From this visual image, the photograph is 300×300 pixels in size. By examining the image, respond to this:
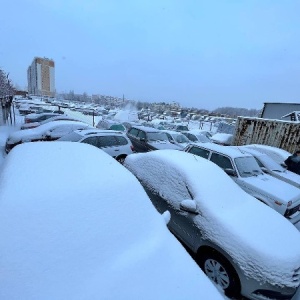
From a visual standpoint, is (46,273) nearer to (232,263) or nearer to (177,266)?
(177,266)

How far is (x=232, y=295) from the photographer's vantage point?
2.99 metres

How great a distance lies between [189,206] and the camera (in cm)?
328

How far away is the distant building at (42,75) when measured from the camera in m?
92.6

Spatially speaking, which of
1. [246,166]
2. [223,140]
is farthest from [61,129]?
[223,140]

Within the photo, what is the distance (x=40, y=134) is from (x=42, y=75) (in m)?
101

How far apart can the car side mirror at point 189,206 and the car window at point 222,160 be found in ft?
10.0

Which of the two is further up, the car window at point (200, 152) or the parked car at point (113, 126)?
the car window at point (200, 152)

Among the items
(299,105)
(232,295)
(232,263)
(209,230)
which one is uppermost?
(299,105)

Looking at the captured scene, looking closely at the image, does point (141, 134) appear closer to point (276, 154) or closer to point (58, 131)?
point (58, 131)

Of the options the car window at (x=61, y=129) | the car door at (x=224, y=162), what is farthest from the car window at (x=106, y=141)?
the car door at (x=224, y=162)

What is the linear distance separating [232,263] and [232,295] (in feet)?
1.75

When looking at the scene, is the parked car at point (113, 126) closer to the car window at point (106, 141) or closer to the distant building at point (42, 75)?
the car window at point (106, 141)

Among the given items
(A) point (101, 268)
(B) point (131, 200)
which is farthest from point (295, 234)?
(A) point (101, 268)

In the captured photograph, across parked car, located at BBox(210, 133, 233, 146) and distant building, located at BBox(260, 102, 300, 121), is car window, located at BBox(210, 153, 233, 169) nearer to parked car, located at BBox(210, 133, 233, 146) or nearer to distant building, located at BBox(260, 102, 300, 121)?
parked car, located at BBox(210, 133, 233, 146)
